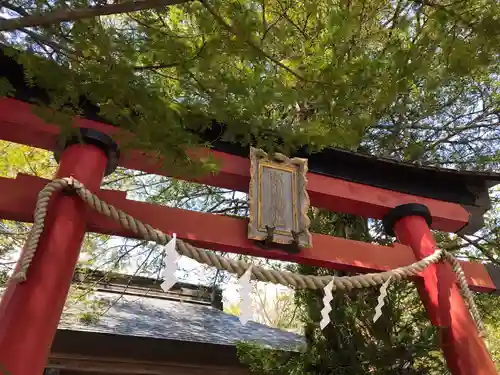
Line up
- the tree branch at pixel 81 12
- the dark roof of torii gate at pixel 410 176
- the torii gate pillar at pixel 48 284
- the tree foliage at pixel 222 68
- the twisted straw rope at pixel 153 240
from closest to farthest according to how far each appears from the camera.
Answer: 1. the tree branch at pixel 81 12
2. the tree foliage at pixel 222 68
3. the torii gate pillar at pixel 48 284
4. the twisted straw rope at pixel 153 240
5. the dark roof of torii gate at pixel 410 176

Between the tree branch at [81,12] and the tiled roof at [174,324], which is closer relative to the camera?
the tree branch at [81,12]

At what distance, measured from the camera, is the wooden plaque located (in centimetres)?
292

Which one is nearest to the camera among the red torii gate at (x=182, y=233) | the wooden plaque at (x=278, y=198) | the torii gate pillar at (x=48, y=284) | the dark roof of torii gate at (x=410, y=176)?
the torii gate pillar at (x=48, y=284)

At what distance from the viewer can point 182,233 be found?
281 cm

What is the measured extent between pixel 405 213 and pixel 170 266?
6.67 feet

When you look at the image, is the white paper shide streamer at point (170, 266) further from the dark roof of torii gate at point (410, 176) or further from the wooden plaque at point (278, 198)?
the dark roof of torii gate at point (410, 176)

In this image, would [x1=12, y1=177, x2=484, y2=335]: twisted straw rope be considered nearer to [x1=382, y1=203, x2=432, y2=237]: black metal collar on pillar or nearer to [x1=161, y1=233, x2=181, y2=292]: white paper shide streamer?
[x1=161, y1=233, x2=181, y2=292]: white paper shide streamer

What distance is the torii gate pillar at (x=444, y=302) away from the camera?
2.81m

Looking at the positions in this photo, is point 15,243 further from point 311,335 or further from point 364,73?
point 364,73

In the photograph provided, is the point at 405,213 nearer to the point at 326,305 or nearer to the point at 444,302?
the point at 444,302

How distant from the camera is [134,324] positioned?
4.24 m

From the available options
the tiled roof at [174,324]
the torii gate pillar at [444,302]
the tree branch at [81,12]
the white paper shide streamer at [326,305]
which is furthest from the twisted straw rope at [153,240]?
the tiled roof at [174,324]

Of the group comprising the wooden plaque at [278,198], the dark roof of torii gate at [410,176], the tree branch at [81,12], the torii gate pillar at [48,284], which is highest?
the dark roof of torii gate at [410,176]

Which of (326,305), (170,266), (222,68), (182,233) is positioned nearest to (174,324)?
(182,233)
